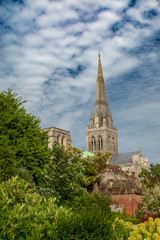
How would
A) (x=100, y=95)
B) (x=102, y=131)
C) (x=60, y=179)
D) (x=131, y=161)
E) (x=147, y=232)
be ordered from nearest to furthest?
1. (x=147, y=232)
2. (x=60, y=179)
3. (x=131, y=161)
4. (x=102, y=131)
5. (x=100, y=95)

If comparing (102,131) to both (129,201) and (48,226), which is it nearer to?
(129,201)

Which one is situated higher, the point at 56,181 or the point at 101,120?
the point at 101,120

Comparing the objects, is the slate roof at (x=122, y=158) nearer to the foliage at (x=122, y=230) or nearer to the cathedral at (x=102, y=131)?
the cathedral at (x=102, y=131)

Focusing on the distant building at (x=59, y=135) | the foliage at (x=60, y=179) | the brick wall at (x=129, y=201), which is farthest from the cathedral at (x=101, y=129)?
the foliage at (x=60, y=179)

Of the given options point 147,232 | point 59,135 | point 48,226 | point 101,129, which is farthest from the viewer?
point 101,129

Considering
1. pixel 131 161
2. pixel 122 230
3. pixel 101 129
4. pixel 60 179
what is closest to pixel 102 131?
pixel 101 129

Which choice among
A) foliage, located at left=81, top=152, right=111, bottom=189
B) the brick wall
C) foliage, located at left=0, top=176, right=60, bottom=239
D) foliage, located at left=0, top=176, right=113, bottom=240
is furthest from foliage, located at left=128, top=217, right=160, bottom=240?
foliage, located at left=81, top=152, right=111, bottom=189

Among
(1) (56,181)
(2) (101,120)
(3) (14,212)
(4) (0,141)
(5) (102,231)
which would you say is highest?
(2) (101,120)

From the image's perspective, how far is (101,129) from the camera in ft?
378

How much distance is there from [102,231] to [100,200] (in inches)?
353

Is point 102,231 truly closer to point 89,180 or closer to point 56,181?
point 56,181

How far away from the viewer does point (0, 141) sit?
78.3 feet

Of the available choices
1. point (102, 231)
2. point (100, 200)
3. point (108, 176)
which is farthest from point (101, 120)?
point (102, 231)

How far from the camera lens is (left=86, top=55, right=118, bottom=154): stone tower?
4498 inches
